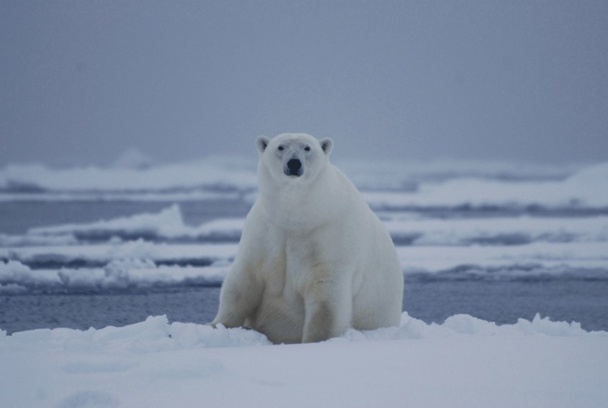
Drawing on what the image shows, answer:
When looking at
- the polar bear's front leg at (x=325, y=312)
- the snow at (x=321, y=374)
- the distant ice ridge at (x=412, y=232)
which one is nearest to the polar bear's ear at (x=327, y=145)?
the polar bear's front leg at (x=325, y=312)

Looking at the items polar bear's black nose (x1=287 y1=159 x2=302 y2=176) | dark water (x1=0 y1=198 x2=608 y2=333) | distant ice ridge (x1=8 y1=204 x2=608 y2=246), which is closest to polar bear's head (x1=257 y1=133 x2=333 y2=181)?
polar bear's black nose (x1=287 y1=159 x2=302 y2=176)

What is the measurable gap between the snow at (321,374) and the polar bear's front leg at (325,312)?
618 millimetres

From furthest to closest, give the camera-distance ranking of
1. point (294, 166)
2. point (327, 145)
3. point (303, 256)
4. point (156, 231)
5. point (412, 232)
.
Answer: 1. point (156, 231)
2. point (412, 232)
3. point (327, 145)
4. point (303, 256)
5. point (294, 166)

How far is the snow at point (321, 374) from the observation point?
298cm

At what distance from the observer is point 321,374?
3.34 meters

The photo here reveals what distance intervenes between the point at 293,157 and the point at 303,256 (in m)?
0.53

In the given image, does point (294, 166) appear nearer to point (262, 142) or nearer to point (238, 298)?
point (262, 142)

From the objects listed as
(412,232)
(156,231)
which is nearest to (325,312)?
(412,232)

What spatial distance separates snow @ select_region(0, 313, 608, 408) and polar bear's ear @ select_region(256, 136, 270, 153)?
138 centimetres

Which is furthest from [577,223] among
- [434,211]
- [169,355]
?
[169,355]

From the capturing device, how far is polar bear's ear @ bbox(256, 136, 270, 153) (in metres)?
5.07

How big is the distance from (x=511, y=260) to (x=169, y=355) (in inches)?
407

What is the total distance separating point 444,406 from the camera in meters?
2.94

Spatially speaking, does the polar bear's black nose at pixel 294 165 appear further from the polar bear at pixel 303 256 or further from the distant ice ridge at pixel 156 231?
the distant ice ridge at pixel 156 231
